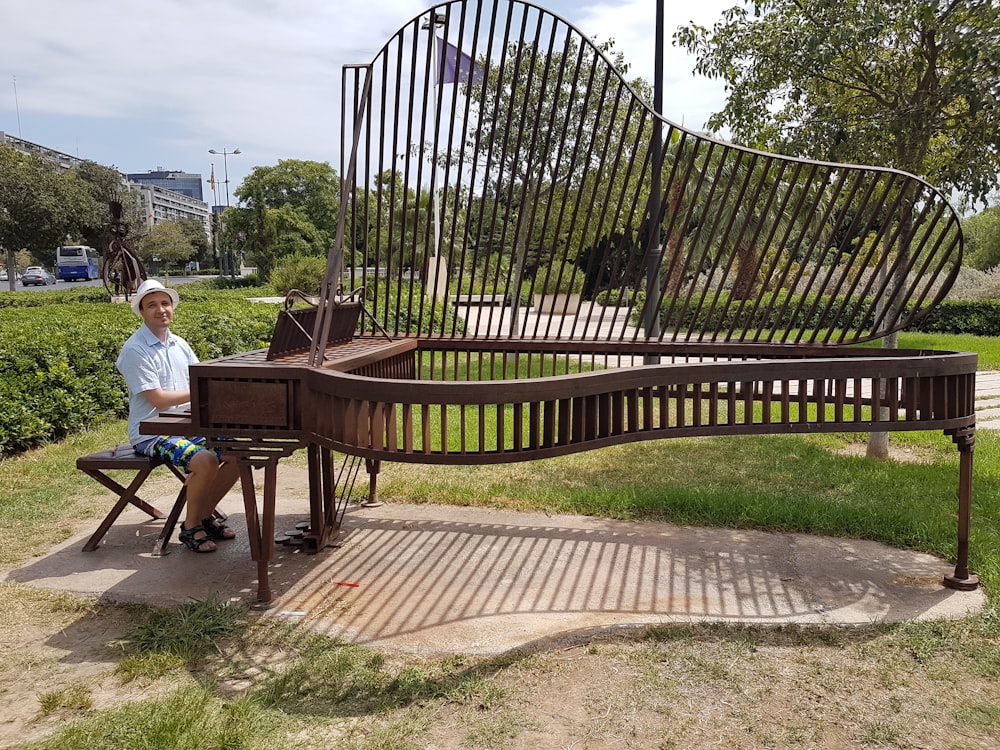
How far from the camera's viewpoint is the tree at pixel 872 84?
5.09 metres

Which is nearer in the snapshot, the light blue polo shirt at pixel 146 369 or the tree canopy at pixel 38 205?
the light blue polo shirt at pixel 146 369

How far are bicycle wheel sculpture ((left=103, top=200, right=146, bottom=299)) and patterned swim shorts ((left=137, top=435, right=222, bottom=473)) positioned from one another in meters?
9.53

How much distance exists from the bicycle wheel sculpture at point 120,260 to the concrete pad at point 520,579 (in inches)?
387

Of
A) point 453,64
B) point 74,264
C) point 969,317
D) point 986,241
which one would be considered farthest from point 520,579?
point 74,264

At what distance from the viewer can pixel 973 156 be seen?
5.48 meters

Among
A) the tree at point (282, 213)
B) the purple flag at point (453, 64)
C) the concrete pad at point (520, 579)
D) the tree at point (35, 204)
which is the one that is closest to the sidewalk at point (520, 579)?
the concrete pad at point (520, 579)

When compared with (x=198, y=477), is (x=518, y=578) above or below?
below

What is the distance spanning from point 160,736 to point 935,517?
405 centimetres

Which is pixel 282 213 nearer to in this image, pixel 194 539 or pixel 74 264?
pixel 74 264

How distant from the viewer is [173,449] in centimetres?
389

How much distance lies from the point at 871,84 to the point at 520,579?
4546 mm

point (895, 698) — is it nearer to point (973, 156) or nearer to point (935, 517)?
point (935, 517)

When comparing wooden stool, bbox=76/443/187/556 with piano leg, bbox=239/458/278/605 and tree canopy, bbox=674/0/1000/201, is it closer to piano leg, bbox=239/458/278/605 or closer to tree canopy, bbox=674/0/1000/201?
piano leg, bbox=239/458/278/605

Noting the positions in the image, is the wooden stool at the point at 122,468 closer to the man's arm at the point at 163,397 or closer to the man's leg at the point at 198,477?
the man's leg at the point at 198,477
